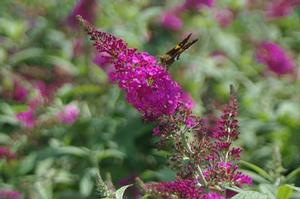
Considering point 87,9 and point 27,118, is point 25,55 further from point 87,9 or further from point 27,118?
point 27,118

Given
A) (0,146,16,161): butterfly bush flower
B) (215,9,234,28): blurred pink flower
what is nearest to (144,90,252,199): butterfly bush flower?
(0,146,16,161): butterfly bush flower

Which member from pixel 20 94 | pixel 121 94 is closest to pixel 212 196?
pixel 121 94

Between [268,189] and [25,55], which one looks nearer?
[268,189]

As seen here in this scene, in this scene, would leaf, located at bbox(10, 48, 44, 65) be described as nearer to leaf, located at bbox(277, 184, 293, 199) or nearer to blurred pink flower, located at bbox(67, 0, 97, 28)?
blurred pink flower, located at bbox(67, 0, 97, 28)

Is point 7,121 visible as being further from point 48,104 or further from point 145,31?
point 145,31

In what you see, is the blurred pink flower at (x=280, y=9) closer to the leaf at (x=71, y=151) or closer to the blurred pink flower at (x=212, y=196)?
the leaf at (x=71, y=151)

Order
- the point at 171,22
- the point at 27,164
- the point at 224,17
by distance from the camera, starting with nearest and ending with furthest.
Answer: the point at 27,164 → the point at 171,22 → the point at 224,17

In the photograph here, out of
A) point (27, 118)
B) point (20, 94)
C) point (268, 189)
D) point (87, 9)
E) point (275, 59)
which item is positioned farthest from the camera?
point (275, 59)
